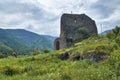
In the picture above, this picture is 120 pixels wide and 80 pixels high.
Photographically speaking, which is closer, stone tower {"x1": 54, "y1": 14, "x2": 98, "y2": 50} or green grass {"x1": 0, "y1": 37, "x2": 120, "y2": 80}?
green grass {"x1": 0, "y1": 37, "x2": 120, "y2": 80}

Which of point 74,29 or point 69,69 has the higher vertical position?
point 74,29

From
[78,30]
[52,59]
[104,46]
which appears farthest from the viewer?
[78,30]

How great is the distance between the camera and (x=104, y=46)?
126ft

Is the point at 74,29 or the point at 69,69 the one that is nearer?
the point at 69,69

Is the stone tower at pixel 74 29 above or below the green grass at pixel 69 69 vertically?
above

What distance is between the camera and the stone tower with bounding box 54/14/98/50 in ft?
247

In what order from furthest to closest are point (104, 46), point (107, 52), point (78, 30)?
point (78, 30) → point (104, 46) → point (107, 52)

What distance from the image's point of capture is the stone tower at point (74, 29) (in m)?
75.4

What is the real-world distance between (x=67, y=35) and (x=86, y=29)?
4.92 meters

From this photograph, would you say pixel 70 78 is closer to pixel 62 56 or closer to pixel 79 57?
pixel 79 57

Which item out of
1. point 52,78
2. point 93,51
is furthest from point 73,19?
point 52,78

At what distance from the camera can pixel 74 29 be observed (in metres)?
78.1

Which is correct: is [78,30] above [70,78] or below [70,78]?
above

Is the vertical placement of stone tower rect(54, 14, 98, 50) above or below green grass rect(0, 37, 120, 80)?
above
